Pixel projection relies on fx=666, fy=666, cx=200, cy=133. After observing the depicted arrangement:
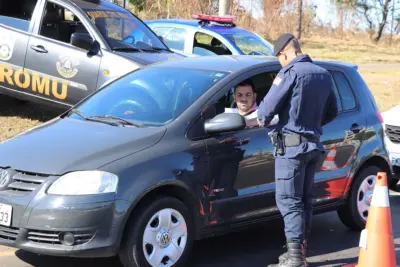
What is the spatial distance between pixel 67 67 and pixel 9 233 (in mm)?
4411

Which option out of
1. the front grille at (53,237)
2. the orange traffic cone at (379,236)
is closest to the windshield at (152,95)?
the front grille at (53,237)

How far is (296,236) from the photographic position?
16.0 ft

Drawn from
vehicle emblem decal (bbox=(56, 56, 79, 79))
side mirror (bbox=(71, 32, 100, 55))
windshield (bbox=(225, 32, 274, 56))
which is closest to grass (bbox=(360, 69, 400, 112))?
windshield (bbox=(225, 32, 274, 56))

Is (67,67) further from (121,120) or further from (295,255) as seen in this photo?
(295,255)

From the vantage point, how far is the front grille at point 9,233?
4441 millimetres

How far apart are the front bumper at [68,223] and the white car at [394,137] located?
4540mm

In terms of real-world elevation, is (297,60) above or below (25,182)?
above

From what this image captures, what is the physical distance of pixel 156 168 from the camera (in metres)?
4.60

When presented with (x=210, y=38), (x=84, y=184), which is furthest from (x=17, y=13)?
(x=84, y=184)

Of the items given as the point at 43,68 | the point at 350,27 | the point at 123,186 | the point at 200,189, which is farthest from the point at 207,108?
the point at 350,27

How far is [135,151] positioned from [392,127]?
466cm

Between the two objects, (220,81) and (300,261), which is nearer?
(300,261)

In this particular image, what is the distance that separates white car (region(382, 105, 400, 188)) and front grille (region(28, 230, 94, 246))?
15.3 feet

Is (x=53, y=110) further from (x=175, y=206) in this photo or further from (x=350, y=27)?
(x=350, y=27)
